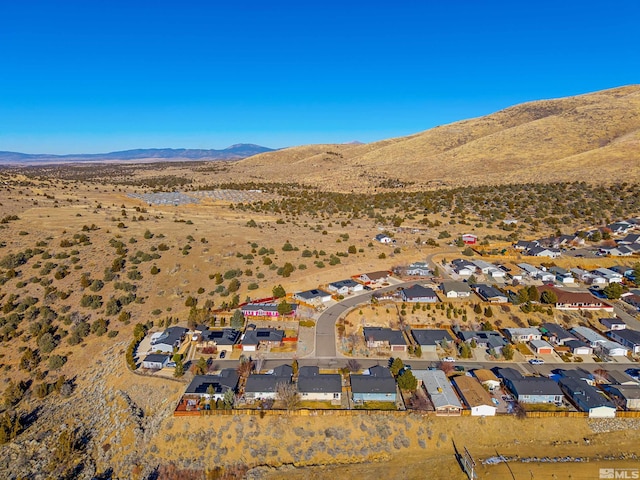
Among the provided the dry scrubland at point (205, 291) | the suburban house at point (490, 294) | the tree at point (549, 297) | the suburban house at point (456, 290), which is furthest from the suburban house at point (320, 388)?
the tree at point (549, 297)

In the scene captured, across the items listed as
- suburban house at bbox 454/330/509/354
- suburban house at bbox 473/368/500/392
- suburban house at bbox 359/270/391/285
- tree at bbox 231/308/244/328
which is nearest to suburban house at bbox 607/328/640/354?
suburban house at bbox 454/330/509/354

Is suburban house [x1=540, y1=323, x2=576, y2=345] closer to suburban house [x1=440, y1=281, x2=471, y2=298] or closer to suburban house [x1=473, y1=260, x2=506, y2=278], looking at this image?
suburban house [x1=440, y1=281, x2=471, y2=298]

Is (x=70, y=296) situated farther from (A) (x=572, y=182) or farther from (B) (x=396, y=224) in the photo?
(A) (x=572, y=182)

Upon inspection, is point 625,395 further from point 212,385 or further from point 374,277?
point 212,385

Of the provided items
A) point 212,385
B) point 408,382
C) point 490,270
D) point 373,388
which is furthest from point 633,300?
point 212,385

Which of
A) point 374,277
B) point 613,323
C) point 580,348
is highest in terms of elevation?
point 374,277

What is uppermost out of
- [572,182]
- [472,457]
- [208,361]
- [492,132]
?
[492,132]

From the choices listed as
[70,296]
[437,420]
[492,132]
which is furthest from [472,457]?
[492,132]
